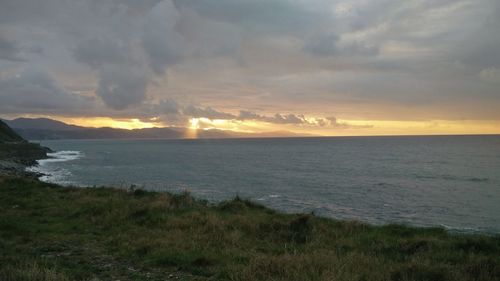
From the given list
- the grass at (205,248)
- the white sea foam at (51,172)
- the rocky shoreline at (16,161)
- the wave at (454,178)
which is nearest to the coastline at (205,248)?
the grass at (205,248)

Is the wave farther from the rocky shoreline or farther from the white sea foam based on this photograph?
the rocky shoreline

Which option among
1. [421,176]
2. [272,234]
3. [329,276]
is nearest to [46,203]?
[272,234]

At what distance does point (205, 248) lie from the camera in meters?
13.0

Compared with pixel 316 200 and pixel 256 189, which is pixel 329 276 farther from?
pixel 256 189

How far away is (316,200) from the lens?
4550 cm

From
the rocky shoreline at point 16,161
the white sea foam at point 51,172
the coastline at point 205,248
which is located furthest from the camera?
the white sea foam at point 51,172

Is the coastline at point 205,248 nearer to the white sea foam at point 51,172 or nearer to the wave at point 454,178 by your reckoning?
the white sea foam at point 51,172

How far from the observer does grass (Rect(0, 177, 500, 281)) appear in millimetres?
9992

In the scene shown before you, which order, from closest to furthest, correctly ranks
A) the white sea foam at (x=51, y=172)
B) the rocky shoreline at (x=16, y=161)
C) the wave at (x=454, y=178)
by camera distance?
the rocky shoreline at (x=16, y=161), the white sea foam at (x=51, y=172), the wave at (x=454, y=178)

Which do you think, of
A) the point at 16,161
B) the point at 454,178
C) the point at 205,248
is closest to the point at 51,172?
the point at 16,161

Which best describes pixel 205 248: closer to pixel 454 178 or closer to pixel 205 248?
pixel 205 248

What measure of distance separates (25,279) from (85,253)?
166 inches

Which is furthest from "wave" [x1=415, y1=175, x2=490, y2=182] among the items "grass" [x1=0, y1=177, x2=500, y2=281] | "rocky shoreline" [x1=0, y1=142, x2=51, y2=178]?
"rocky shoreline" [x1=0, y1=142, x2=51, y2=178]

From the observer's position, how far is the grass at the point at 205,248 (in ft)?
32.8
